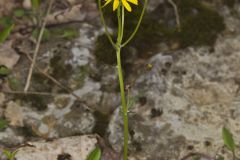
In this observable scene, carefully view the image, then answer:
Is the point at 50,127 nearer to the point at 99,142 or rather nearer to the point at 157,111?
the point at 99,142

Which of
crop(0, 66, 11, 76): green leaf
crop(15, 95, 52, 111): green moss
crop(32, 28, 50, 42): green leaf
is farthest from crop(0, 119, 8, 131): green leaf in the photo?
crop(32, 28, 50, 42): green leaf

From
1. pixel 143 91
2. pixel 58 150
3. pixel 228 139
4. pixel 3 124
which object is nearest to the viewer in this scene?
pixel 228 139

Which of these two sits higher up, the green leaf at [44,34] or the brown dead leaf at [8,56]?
the green leaf at [44,34]

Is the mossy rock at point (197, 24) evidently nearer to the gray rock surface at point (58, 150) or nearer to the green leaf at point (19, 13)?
the gray rock surface at point (58, 150)

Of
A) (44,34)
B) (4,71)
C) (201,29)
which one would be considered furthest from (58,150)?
(201,29)

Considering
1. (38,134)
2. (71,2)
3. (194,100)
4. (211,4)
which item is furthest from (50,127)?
(211,4)

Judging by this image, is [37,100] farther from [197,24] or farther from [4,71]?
[197,24]

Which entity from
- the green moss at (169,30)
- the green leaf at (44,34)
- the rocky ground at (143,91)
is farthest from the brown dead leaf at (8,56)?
the green moss at (169,30)
